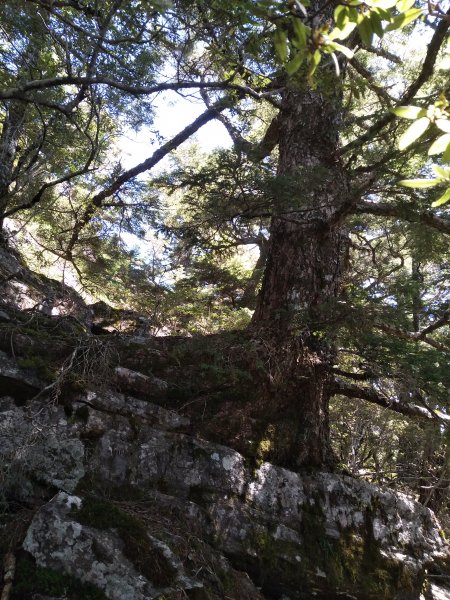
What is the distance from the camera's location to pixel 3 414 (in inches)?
136

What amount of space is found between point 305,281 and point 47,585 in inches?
148

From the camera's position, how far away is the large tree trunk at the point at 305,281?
4492 millimetres

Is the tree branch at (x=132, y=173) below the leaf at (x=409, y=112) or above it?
above

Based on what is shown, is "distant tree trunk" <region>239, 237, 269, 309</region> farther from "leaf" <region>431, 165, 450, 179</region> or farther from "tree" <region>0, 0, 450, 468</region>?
"leaf" <region>431, 165, 450, 179</region>

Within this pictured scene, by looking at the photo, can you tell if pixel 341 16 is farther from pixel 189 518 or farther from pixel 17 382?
pixel 17 382

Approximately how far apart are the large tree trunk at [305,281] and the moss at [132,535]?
1915 mm

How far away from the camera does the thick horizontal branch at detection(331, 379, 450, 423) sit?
4523 mm

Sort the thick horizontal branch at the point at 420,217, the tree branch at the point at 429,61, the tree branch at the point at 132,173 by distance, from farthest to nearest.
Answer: the tree branch at the point at 132,173 < the thick horizontal branch at the point at 420,217 < the tree branch at the point at 429,61

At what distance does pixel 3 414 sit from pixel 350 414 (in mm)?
6815

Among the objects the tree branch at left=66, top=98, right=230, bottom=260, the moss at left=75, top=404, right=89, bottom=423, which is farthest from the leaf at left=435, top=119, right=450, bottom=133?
the tree branch at left=66, top=98, right=230, bottom=260

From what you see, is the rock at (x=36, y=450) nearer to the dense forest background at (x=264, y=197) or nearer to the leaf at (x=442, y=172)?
the dense forest background at (x=264, y=197)

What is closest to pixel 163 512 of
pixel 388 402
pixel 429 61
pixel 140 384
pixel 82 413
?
pixel 82 413

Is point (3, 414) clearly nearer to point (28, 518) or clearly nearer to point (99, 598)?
point (28, 518)

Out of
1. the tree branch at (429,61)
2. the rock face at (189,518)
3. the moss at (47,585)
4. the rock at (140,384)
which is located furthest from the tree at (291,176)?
the moss at (47,585)
